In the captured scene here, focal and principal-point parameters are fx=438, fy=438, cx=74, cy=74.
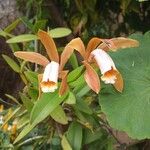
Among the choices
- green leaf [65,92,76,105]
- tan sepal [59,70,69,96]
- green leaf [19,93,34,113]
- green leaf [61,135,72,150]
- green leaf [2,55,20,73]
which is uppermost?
tan sepal [59,70,69,96]

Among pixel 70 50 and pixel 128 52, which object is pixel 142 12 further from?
pixel 70 50

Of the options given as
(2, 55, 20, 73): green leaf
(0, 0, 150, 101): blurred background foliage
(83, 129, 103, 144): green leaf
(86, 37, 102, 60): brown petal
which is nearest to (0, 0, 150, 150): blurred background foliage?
(0, 0, 150, 101): blurred background foliage

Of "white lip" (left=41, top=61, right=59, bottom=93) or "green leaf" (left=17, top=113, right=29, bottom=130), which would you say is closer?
"white lip" (left=41, top=61, right=59, bottom=93)

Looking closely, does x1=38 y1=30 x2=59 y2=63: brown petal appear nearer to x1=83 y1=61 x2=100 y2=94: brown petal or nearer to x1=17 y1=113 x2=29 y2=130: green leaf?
x1=83 y1=61 x2=100 y2=94: brown petal

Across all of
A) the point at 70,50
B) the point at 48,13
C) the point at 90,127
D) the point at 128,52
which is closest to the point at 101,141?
the point at 90,127

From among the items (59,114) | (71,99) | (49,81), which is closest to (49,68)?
(49,81)

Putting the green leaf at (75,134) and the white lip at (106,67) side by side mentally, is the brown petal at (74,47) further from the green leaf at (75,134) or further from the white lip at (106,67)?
the green leaf at (75,134)
